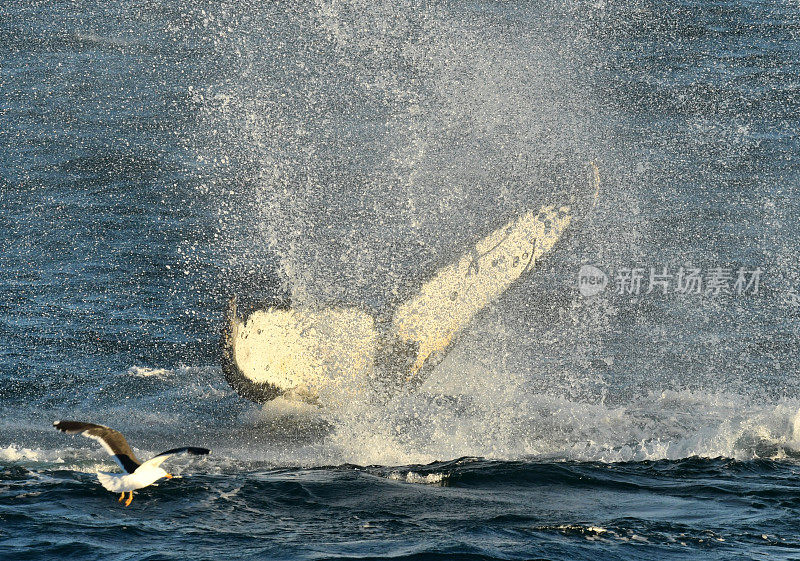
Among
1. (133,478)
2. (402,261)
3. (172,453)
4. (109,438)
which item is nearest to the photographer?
(172,453)

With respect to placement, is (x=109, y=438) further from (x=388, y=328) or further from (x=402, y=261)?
(x=402, y=261)

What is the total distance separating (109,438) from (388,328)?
863 centimetres

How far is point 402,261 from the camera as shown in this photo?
855 inches

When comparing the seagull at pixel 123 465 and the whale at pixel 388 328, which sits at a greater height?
the whale at pixel 388 328

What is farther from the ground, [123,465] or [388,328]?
[388,328]

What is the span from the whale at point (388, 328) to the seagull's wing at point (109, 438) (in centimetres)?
581

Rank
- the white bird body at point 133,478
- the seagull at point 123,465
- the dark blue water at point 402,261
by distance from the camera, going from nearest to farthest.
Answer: the seagull at point 123,465, the white bird body at point 133,478, the dark blue water at point 402,261

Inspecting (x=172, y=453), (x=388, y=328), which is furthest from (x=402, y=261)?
(x=172, y=453)

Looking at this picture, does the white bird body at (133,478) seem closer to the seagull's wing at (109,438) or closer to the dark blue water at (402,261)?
the seagull's wing at (109,438)

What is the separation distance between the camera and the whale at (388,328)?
15650 millimetres

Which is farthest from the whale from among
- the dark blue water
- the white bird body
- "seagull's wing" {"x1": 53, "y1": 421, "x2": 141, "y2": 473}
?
"seagull's wing" {"x1": 53, "y1": 421, "x2": 141, "y2": 473}

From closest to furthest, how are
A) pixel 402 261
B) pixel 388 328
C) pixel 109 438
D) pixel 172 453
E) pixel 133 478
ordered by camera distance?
pixel 172 453
pixel 109 438
pixel 133 478
pixel 388 328
pixel 402 261

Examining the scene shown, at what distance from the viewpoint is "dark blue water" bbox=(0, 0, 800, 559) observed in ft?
36.4

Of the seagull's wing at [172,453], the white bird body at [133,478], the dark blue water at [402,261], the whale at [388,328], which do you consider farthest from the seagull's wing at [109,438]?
the whale at [388,328]
